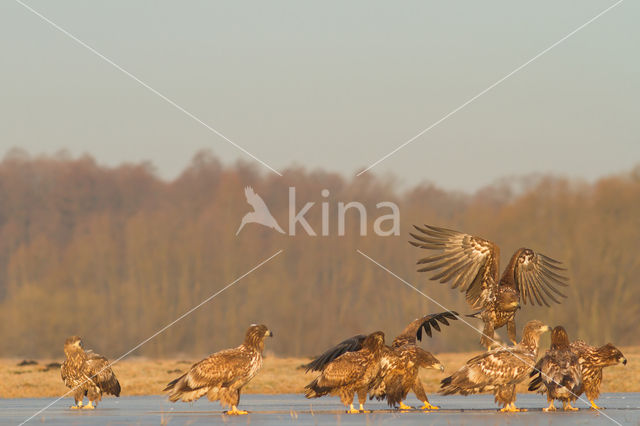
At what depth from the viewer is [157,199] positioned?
81.9 m

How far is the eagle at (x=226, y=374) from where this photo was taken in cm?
2264

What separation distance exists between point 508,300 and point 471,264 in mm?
1256

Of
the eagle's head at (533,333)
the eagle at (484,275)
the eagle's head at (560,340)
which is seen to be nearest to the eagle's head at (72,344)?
the eagle at (484,275)

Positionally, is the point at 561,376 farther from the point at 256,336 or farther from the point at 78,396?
the point at 78,396

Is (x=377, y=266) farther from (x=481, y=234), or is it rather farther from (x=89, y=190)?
(x=89, y=190)

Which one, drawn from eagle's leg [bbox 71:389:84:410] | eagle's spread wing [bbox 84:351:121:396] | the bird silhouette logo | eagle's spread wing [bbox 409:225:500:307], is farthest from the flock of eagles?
the bird silhouette logo

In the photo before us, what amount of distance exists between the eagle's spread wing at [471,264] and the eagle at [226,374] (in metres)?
4.93

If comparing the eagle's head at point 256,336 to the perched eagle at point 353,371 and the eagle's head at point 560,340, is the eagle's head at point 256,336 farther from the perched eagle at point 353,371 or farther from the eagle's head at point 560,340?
the eagle's head at point 560,340

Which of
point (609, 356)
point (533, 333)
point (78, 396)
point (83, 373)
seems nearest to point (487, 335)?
point (533, 333)

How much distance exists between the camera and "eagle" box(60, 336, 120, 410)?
26.4m

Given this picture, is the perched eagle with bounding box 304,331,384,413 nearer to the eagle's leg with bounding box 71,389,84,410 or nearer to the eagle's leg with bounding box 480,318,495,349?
the eagle's leg with bounding box 480,318,495,349

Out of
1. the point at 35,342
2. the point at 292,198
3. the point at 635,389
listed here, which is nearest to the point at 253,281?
the point at 292,198

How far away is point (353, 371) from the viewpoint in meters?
22.9

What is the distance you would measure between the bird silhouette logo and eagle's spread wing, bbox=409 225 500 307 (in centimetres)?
4773
